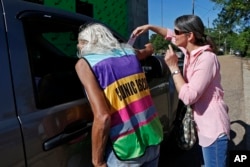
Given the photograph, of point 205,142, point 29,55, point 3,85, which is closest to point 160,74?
point 205,142

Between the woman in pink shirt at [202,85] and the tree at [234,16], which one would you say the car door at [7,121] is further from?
the tree at [234,16]

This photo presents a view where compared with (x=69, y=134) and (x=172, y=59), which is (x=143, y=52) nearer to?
(x=172, y=59)

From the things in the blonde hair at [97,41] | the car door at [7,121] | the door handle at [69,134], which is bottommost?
the door handle at [69,134]

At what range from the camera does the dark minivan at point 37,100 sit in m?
1.80

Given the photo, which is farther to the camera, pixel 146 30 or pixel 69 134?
pixel 146 30

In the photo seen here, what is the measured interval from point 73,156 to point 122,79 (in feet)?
1.74

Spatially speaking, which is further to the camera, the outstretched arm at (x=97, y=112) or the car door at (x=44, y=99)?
the outstretched arm at (x=97, y=112)

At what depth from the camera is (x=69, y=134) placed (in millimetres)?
2092

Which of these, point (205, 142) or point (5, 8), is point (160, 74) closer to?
point (205, 142)

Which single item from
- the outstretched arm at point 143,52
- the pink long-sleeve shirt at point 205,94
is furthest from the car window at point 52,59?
the pink long-sleeve shirt at point 205,94

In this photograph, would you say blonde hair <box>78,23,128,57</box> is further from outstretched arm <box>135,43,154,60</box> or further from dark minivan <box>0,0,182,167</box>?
outstretched arm <box>135,43,154,60</box>

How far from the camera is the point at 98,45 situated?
2.19 metres

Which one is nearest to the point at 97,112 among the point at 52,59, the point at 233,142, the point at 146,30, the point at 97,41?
the point at 97,41

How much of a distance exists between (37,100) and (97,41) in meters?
0.50
